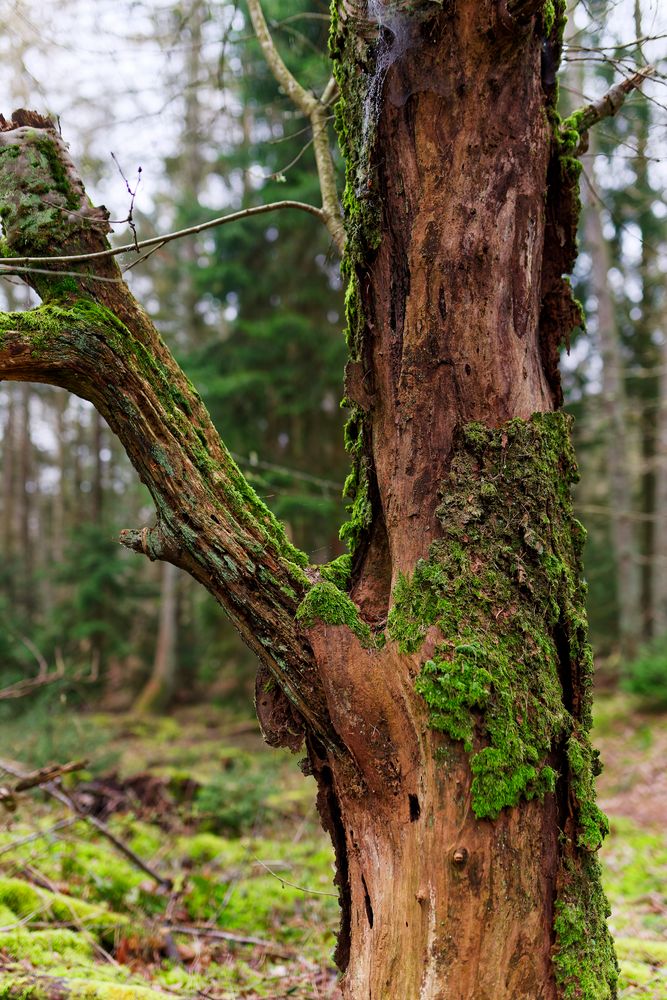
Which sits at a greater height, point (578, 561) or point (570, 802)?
point (578, 561)

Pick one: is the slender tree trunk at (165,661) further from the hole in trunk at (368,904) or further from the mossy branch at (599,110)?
the mossy branch at (599,110)

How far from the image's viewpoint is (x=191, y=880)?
15.9 ft

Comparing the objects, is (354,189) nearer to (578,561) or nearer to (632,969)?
(578,561)

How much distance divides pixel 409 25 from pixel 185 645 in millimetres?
14690

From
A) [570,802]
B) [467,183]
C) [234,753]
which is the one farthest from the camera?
[234,753]

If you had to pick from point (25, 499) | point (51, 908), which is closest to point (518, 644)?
point (51, 908)

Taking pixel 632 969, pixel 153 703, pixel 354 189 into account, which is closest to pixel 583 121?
pixel 354 189

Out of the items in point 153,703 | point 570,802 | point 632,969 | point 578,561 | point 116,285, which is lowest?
point 153,703

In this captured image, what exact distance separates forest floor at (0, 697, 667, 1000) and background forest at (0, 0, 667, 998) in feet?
0.08

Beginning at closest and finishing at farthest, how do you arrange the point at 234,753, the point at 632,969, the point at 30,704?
the point at 632,969 < the point at 234,753 < the point at 30,704

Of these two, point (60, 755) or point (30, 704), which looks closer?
point (60, 755)

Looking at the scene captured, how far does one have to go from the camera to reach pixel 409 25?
2.20m

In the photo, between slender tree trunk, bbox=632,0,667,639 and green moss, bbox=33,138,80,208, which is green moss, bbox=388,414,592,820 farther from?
slender tree trunk, bbox=632,0,667,639

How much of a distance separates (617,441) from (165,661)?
10029mm
